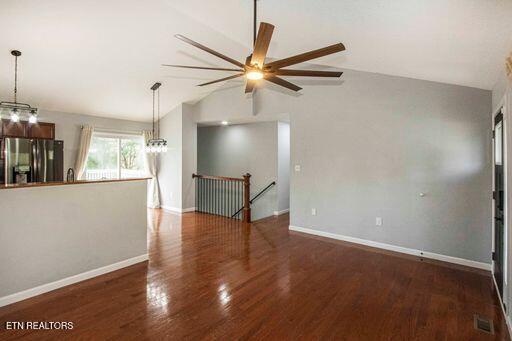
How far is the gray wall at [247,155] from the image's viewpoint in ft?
23.4

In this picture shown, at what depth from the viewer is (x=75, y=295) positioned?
9.32 ft

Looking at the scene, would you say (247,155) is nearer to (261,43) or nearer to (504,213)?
(261,43)

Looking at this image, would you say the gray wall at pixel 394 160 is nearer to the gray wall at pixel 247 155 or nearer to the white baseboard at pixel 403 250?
the white baseboard at pixel 403 250

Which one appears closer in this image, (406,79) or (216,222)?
(406,79)

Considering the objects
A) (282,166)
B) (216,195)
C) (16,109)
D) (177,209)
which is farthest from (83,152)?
(282,166)

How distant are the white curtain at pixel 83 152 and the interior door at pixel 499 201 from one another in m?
7.73

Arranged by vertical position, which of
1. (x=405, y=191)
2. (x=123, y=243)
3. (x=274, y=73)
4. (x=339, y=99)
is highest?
(x=339, y=99)

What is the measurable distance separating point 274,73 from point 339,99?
2580mm

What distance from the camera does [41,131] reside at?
17.9 feet

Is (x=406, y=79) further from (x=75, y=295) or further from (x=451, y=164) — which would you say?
(x=75, y=295)

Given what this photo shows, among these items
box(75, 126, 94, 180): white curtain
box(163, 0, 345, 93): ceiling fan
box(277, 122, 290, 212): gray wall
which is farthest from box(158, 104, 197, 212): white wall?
box(163, 0, 345, 93): ceiling fan

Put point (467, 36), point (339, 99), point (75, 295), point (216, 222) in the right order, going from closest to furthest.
→ point (467, 36)
point (75, 295)
point (339, 99)
point (216, 222)

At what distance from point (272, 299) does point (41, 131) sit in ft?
19.4

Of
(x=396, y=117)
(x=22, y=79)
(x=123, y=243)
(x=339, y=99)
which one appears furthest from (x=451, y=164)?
(x=22, y=79)
